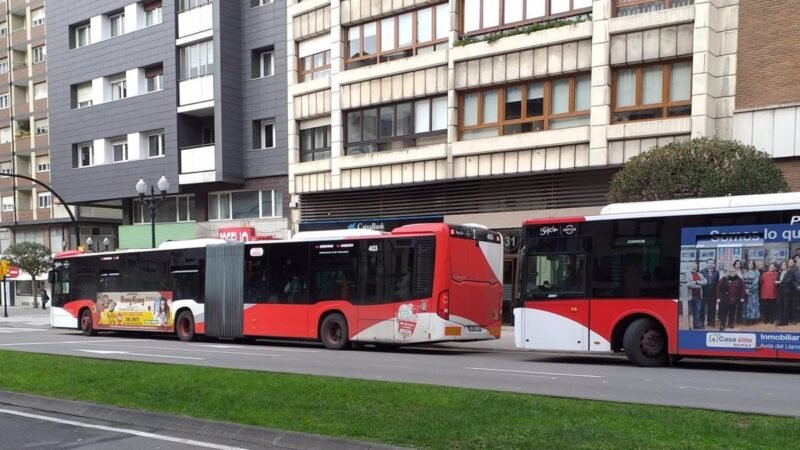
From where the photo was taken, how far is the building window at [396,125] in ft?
86.9

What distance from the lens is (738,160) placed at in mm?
16375

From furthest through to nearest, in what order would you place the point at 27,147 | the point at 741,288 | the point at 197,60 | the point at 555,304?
the point at 27,147, the point at 197,60, the point at 555,304, the point at 741,288

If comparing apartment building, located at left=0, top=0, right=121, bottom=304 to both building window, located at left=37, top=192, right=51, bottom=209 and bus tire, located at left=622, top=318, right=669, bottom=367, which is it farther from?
bus tire, located at left=622, top=318, right=669, bottom=367

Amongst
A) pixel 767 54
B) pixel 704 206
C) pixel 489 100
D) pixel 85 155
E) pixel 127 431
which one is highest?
pixel 767 54

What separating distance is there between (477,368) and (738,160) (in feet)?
26.5

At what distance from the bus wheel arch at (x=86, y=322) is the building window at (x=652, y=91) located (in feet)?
64.1

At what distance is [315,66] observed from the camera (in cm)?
3095

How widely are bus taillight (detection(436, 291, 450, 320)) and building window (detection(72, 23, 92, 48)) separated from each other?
3251cm

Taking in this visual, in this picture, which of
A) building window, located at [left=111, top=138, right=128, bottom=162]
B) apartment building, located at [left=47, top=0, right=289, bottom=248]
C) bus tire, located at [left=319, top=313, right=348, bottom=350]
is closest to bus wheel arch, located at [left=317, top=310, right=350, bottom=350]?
bus tire, located at [left=319, top=313, right=348, bottom=350]

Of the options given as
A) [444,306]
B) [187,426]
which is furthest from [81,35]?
[187,426]

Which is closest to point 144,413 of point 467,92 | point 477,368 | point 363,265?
point 477,368

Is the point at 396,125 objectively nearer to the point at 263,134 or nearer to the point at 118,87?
the point at 263,134

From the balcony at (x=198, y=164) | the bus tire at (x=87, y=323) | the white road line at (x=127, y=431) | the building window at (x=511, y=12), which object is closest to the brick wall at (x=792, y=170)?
the building window at (x=511, y=12)

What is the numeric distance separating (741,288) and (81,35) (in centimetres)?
3937
